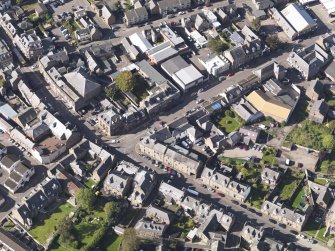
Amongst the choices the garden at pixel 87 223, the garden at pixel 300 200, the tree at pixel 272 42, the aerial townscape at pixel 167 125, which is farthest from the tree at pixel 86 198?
the tree at pixel 272 42

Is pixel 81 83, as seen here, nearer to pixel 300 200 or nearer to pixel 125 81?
pixel 125 81

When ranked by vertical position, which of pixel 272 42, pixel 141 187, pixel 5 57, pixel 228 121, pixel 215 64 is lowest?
pixel 141 187

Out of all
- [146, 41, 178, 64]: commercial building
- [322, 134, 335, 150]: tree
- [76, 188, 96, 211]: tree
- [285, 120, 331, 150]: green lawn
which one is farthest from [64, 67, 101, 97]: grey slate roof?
[322, 134, 335, 150]: tree

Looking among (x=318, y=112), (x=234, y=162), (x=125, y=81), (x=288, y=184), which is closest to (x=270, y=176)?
(x=288, y=184)

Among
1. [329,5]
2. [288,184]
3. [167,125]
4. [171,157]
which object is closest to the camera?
[288,184]

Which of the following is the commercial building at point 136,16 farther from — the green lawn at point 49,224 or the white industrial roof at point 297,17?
the green lawn at point 49,224

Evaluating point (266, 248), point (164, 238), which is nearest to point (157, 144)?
point (164, 238)
